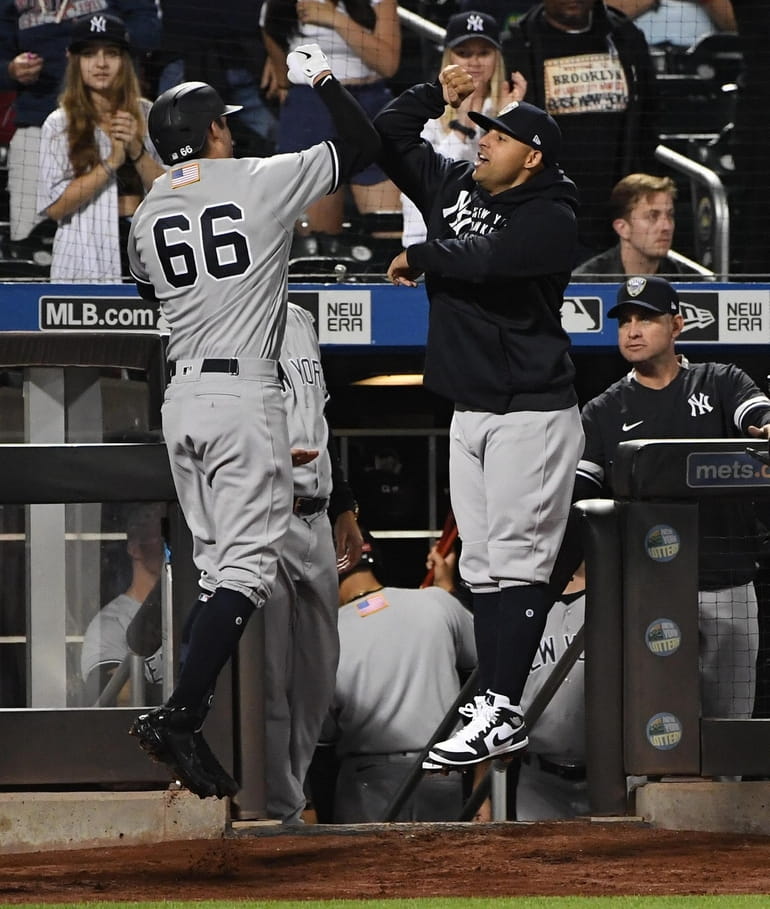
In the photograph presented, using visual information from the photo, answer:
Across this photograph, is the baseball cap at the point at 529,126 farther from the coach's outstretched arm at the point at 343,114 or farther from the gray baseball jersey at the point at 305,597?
the gray baseball jersey at the point at 305,597

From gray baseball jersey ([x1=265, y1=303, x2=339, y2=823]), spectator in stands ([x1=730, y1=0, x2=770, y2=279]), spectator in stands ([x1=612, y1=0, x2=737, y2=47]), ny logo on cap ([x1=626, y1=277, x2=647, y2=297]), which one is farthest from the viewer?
spectator in stands ([x1=612, y1=0, x2=737, y2=47])

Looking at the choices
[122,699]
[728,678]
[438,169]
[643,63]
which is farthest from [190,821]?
[643,63]

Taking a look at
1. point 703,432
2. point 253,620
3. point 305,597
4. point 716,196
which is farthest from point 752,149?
point 253,620

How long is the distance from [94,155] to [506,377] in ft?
14.5

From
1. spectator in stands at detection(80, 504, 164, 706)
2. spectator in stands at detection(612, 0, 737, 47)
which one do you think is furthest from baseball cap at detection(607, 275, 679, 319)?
spectator in stands at detection(612, 0, 737, 47)

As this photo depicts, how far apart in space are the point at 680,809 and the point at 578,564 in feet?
2.65

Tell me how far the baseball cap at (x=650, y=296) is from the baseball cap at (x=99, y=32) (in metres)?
→ 3.46

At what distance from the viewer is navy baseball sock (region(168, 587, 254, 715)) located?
3559 mm

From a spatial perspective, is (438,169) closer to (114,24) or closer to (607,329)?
(607,329)

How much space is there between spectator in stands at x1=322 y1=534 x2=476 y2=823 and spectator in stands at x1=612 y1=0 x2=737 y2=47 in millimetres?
4291

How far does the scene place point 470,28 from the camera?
730cm

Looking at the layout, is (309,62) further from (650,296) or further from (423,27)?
(423,27)

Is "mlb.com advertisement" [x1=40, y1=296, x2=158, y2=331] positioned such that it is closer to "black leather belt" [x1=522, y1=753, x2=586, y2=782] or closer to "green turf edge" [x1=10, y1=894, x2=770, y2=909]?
"black leather belt" [x1=522, y1=753, x2=586, y2=782]

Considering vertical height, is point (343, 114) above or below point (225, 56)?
below
